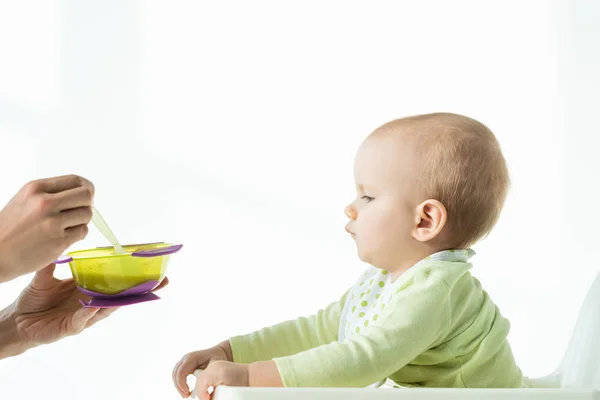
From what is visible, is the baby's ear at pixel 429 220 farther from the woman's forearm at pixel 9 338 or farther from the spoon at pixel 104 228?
the woman's forearm at pixel 9 338

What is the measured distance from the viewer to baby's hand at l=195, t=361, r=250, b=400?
97 cm

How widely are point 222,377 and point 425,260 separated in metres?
0.33

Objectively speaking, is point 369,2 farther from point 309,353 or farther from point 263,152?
point 309,353

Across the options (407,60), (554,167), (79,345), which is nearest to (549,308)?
(554,167)

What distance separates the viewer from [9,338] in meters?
1.47

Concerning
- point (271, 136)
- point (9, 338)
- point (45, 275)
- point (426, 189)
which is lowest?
point (9, 338)

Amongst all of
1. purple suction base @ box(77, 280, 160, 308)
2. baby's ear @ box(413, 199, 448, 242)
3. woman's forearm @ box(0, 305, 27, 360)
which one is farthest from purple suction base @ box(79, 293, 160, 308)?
baby's ear @ box(413, 199, 448, 242)

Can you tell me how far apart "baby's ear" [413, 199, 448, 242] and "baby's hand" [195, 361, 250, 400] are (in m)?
0.31

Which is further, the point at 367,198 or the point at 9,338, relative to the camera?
the point at 9,338

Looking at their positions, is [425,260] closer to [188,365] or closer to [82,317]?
[188,365]

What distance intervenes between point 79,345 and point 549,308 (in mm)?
1611

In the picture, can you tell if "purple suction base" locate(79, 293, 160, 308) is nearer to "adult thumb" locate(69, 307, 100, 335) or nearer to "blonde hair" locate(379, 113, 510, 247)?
"adult thumb" locate(69, 307, 100, 335)

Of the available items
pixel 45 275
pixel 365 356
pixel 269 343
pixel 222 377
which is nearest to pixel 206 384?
pixel 222 377

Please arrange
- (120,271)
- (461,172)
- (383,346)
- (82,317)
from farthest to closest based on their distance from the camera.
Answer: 1. (82,317)
2. (120,271)
3. (461,172)
4. (383,346)
